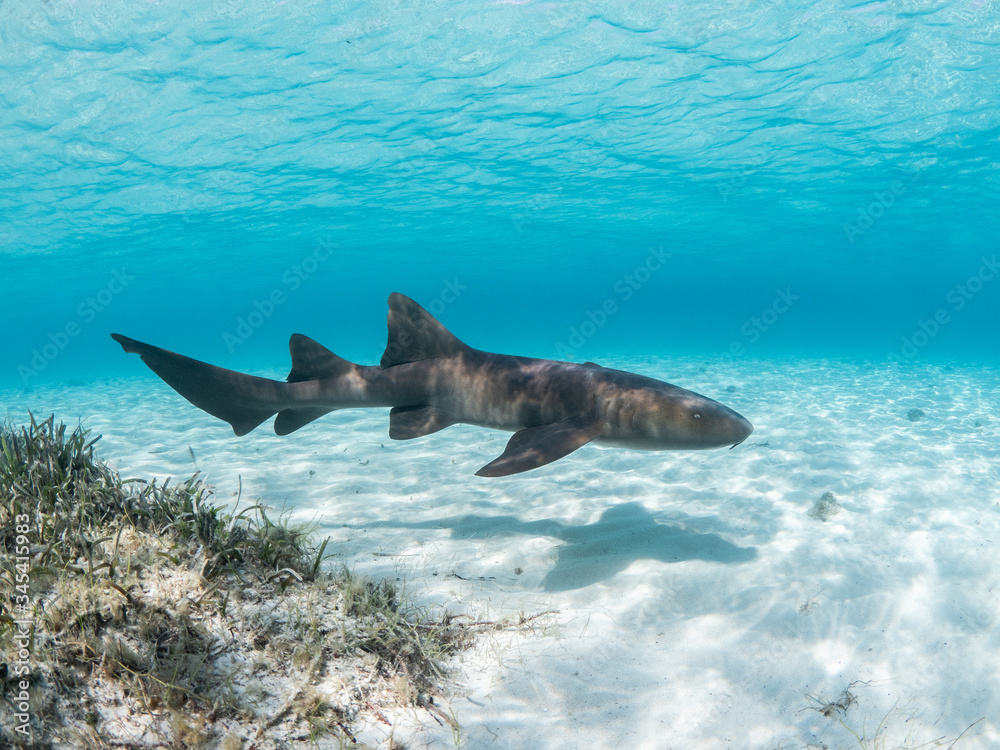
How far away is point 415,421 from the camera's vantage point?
5211 mm

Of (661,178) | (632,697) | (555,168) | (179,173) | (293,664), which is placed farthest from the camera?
(661,178)

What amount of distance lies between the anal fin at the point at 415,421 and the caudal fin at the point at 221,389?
115 cm

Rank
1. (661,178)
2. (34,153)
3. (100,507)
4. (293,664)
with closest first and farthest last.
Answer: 1. (293,664)
2. (100,507)
3. (34,153)
4. (661,178)

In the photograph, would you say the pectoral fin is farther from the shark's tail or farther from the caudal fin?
the caudal fin

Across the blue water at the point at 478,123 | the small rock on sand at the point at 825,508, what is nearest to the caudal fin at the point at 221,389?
the small rock on sand at the point at 825,508

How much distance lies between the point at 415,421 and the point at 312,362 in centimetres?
128

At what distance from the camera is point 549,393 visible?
5.02 metres

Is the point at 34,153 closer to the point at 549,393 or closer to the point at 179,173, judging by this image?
the point at 179,173

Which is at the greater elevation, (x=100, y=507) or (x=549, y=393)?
(x=549, y=393)

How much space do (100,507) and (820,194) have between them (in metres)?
38.8

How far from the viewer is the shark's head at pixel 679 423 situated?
4.50m

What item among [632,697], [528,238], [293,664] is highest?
[528,238]

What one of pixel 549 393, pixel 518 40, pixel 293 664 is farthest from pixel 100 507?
pixel 518 40

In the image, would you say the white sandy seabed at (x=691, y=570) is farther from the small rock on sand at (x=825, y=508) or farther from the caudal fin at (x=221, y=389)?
the caudal fin at (x=221, y=389)
